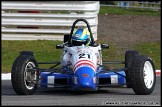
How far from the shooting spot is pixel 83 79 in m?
11.5

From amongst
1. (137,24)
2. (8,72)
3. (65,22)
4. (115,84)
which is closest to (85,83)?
(115,84)

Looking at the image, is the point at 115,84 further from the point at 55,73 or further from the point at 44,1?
the point at 44,1

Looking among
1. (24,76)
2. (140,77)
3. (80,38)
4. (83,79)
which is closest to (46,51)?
(80,38)

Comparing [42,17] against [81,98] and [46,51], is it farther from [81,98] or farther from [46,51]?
[81,98]

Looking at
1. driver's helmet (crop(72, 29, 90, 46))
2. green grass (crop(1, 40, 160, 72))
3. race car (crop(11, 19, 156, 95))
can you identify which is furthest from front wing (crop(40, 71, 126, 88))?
green grass (crop(1, 40, 160, 72))

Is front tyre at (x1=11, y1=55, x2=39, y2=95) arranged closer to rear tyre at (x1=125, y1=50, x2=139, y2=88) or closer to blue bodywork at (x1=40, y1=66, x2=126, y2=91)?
blue bodywork at (x1=40, y1=66, x2=126, y2=91)

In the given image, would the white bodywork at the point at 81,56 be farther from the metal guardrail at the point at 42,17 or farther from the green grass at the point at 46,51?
the metal guardrail at the point at 42,17

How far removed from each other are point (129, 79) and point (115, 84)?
317mm

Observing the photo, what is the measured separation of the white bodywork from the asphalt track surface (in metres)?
0.57

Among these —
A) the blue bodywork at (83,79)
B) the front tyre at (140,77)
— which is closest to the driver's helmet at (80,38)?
the blue bodywork at (83,79)

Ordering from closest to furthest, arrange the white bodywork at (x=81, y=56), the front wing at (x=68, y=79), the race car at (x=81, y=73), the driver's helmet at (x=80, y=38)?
the race car at (x=81, y=73), the white bodywork at (x=81, y=56), the front wing at (x=68, y=79), the driver's helmet at (x=80, y=38)

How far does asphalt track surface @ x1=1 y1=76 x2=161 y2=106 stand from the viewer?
10.5 meters

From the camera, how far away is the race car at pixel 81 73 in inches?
463

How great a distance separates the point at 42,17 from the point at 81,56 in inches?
374
